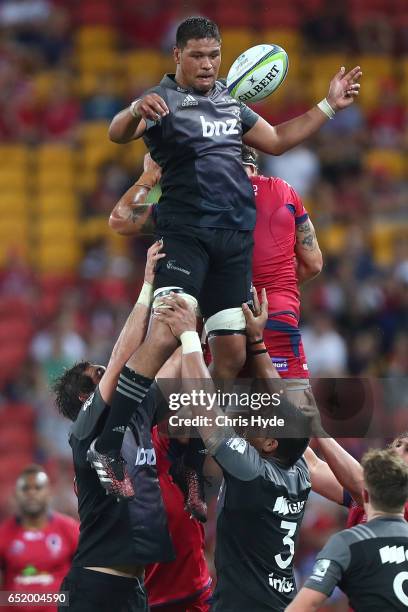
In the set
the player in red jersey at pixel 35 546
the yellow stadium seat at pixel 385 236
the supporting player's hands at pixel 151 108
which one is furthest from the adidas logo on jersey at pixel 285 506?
the yellow stadium seat at pixel 385 236

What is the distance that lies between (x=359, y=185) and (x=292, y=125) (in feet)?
28.0

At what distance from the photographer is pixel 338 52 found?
56.4ft

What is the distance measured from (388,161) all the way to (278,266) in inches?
371

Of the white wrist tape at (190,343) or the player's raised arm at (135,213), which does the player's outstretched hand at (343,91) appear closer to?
the player's raised arm at (135,213)

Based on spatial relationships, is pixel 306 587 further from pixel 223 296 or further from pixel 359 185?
pixel 359 185

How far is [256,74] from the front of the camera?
22.6 feet

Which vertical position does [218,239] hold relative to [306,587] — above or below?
above

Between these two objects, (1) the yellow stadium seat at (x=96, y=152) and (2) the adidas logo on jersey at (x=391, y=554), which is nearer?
(2) the adidas logo on jersey at (x=391, y=554)

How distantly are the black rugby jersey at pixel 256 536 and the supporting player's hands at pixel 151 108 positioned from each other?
1.56 metres

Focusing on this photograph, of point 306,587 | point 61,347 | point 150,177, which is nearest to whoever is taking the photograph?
point 306,587

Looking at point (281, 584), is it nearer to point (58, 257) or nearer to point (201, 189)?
point (201, 189)

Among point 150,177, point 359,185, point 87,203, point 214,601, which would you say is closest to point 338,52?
point 359,185

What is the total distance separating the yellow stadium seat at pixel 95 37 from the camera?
58.3 feet

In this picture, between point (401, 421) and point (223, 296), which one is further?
point (401, 421)
